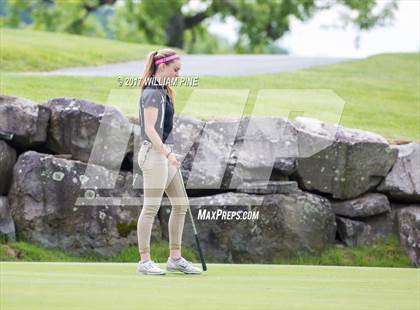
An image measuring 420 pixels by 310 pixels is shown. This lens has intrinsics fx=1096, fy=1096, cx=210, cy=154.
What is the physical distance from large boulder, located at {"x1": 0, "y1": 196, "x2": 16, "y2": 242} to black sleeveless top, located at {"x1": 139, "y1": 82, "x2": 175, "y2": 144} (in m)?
4.90

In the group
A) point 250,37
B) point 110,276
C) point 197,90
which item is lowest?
point 250,37

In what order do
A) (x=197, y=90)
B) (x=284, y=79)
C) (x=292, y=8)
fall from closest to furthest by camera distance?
1. (x=197, y=90)
2. (x=284, y=79)
3. (x=292, y=8)

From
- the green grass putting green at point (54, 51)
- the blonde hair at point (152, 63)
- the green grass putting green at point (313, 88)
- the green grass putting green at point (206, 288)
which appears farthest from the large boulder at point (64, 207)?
the green grass putting green at point (54, 51)

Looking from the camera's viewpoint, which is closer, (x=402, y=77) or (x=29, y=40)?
(x=402, y=77)

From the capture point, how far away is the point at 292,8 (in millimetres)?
51250

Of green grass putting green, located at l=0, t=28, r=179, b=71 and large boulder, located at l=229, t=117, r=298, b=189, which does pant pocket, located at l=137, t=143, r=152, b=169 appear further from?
green grass putting green, located at l=0, t=28, r=179, b=71

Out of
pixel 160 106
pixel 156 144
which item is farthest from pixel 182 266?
pixel 160 106

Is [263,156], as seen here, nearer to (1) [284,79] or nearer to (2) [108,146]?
(2) [108,146]

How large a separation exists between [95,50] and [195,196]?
50.6 ft

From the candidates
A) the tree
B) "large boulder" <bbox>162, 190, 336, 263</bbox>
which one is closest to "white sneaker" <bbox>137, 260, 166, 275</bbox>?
"large boulder" <bbox>162, 190, 336, 263</bbox>

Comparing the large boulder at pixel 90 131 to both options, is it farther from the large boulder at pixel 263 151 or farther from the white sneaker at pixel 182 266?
the white sneaker at pixel 182 266

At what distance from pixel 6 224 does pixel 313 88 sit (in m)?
10.3

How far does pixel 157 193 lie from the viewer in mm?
10320

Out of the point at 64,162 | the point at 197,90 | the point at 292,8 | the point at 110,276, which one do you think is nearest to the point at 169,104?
the point at 110,276
